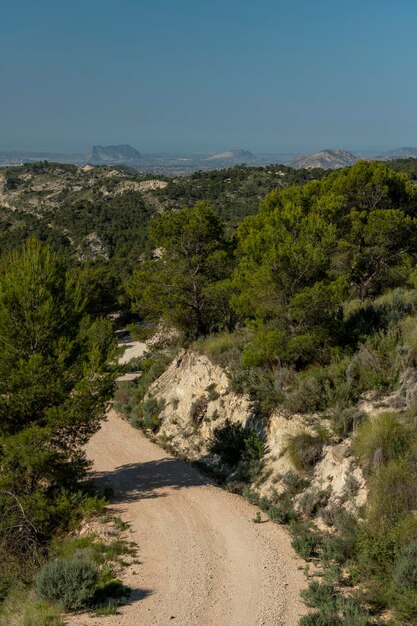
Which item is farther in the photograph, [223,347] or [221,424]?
[223,347]

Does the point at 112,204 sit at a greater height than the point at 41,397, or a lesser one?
greater

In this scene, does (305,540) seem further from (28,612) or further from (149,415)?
(149,415)

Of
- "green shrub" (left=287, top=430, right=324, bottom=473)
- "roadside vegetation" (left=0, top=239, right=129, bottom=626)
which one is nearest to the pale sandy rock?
"green shrub" (left=287, top=430, right=324, bottom=473)

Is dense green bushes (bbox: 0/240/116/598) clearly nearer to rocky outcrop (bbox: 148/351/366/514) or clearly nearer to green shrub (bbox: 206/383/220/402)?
rocky outcrop (bbox: 148/351/366/514)

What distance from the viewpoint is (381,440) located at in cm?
1227

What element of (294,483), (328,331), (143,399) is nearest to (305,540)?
(294,483)

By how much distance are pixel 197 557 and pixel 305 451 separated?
4.02m

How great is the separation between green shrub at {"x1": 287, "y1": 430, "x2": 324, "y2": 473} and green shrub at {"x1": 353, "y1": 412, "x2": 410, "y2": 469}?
1196 millimetres

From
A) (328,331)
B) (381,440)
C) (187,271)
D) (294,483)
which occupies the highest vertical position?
(187,271)

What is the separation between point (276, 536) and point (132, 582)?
12.4ft

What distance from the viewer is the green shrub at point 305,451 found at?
13.8 meters

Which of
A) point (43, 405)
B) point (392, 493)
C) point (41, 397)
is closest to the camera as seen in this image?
point (392, 493)

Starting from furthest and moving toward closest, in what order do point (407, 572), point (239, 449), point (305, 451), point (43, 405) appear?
point (239, 449) → point (305, 451) → point (43, 405) → point (407, 572)

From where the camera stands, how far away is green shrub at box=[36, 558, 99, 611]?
939 cm
